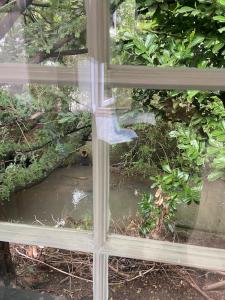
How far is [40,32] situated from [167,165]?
427mm

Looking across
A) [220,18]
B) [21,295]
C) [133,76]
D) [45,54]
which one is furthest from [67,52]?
[21,295]

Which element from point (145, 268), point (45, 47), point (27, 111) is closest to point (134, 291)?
point (145, 268)

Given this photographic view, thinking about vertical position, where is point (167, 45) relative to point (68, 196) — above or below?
above

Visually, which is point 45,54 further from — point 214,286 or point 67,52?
point 214,286

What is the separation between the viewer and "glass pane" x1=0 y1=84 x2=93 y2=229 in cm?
86

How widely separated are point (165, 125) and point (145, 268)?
0.35 m

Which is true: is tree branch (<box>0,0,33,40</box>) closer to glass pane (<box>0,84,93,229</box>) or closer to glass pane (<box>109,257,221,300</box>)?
glass pane (<box>0,84,93,229</box>)

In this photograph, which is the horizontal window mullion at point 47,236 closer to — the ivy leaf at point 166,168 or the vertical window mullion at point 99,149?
the vertical window mullion at point 99,149

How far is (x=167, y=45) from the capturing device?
0.77m

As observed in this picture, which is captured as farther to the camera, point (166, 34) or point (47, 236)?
point (47, 236)

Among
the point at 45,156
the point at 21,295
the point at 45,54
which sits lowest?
the point at 21,295

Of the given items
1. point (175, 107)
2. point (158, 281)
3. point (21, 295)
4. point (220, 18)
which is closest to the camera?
point (220, 18)

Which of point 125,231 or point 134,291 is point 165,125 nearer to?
point 125,231

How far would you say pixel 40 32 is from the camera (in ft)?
2.79
